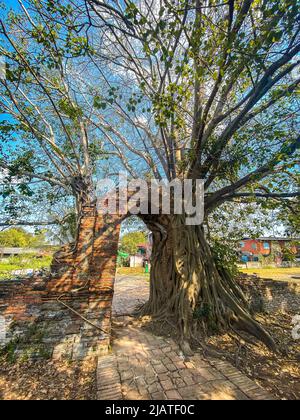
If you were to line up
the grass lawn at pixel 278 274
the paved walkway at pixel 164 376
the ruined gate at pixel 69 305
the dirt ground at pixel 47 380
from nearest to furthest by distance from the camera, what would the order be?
the paved walkway at pixel 164 376
the dirt ground at pixel 47 380
the ruined gate at pixel 69 305
the grass lawn at pixel 278 274

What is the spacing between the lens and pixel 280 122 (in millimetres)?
3953

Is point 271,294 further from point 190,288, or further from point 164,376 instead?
point 164,376

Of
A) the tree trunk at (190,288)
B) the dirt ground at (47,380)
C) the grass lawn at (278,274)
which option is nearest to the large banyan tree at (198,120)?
the tree trunk at (190,288)

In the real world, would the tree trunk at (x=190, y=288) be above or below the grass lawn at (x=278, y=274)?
above

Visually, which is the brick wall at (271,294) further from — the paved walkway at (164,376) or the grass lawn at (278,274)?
the grass lawn at (278,274)

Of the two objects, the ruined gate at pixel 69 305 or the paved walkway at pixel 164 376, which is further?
the ruined gate at pixel 69 305

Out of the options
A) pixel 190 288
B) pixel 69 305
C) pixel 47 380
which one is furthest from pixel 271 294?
pixel 47 380

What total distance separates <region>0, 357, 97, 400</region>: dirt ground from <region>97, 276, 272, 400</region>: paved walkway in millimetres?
206

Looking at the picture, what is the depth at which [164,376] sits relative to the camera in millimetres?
3092

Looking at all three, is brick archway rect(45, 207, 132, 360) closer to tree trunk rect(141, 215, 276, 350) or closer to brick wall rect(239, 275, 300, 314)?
tree trunk rect(141, 215, 276, 350)

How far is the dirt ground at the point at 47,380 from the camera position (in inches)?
112

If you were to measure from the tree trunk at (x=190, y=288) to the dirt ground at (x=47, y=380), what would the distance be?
74.2 inches
